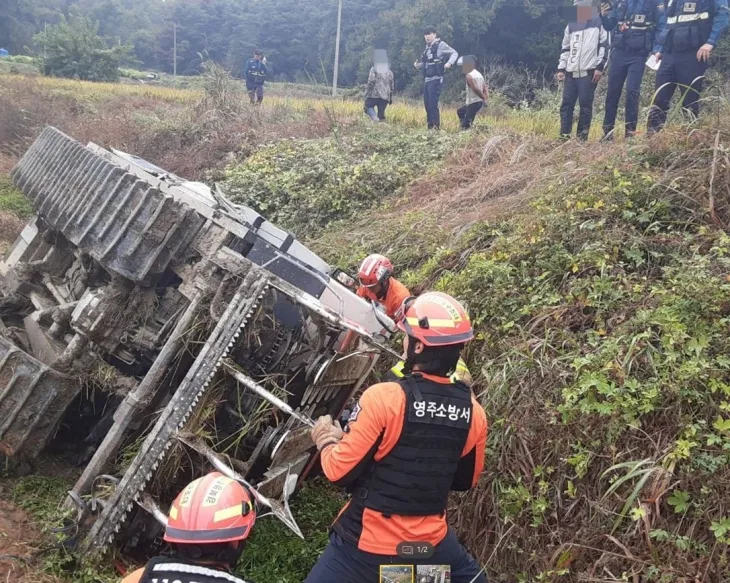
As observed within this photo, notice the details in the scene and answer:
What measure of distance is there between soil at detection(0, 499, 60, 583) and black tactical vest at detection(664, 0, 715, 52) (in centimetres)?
662

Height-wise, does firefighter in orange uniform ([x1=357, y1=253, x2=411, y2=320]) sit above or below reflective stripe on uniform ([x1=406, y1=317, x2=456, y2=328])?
below

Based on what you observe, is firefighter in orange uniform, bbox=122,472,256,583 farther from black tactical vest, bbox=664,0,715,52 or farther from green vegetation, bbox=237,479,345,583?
black tactical vest, bbox=664,0,715,52

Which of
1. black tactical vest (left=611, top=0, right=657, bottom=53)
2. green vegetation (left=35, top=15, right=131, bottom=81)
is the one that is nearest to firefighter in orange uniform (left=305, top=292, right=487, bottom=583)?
black tactical vest (left=611, top=0, right=657, bottom=53)

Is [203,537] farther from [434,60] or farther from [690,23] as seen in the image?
[434,60]

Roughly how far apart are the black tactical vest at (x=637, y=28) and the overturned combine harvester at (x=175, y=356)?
4.07 metres

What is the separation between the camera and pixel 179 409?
3.79 meters

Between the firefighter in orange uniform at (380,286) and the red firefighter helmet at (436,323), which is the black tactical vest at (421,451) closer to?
the red firefighter helmet at (436,323)

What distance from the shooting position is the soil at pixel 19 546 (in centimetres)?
358

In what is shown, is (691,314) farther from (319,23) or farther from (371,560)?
(319,23)

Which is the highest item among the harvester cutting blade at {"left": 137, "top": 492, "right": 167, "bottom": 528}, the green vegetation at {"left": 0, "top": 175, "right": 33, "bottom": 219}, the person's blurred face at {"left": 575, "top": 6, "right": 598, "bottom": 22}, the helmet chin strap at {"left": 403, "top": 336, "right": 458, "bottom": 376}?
the person's blurred face at {"left": 575, "top": 6, "right": 598, "bottom": 22}

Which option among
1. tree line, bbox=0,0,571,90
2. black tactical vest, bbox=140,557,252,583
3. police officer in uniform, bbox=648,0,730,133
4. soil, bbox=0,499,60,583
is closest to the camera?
black tactical vest, bbox=140,557,252,583

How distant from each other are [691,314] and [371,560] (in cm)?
225

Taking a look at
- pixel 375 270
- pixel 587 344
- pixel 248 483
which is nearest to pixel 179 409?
pixel 248 483

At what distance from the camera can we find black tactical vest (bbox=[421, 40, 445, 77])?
410 inches
